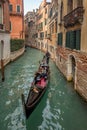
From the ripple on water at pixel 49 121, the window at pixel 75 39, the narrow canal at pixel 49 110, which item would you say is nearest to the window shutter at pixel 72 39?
the window at pixel 75 39

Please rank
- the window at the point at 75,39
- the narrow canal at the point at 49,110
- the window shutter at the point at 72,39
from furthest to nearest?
1. the window shutter at the point at 72,39
2. the window at the point at 75,39
3. the narrow canal at the point at 49,110

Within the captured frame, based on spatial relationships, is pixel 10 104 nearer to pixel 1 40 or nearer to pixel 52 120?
pixel 52 120

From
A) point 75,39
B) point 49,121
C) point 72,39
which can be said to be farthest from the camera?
point 72,39

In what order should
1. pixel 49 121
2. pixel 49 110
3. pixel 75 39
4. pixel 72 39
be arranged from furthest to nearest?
pixel 72 39 → pixel 75 39 → pixel 49 110 → pixel 49 121

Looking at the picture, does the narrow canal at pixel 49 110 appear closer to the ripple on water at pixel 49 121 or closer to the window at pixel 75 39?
the ripple on water at pixel 49 121

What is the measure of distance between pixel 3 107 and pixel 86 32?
502cm

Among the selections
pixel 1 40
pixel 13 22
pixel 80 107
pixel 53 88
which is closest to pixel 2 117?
pixel 80 107

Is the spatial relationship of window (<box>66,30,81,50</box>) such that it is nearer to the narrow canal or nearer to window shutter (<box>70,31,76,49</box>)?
window shutter (<box>70,31,76,49</box>)

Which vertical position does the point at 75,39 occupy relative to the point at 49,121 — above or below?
above

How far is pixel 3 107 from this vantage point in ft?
32.6

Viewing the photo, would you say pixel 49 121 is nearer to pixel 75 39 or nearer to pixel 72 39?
pixel 75 39

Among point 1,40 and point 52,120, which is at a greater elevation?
point 1,40

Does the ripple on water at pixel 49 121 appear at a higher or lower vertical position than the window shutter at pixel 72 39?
lower

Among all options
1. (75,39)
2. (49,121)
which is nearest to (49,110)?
(49,121)
